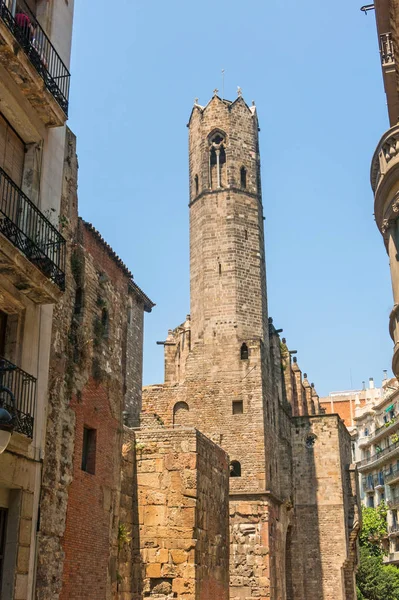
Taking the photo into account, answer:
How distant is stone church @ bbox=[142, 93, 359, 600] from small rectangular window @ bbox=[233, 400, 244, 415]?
0.14 feet

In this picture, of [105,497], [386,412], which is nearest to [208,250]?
[105,497]

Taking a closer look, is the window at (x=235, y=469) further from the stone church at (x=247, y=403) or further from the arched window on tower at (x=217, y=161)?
the arched window on tower at (x=217, y=161)

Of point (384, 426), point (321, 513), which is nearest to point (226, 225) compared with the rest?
point (321, 513)

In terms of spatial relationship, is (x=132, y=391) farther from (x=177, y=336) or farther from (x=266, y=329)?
(x=266, y=329)

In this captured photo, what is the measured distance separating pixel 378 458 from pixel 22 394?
5585 cm

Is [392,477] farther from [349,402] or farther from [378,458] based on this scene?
[349,402]

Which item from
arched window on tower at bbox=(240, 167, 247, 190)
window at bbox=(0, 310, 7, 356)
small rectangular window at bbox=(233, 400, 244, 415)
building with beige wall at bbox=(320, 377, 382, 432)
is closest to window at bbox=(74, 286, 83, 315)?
window at bbox=(0, 310, 7, 356)

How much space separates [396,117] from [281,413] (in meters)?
22.9

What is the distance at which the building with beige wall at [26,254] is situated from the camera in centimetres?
938

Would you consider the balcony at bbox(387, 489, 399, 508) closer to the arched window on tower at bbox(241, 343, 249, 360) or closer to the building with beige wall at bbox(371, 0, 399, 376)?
the arched window on tower at bbox(241, 343, 249, 360)

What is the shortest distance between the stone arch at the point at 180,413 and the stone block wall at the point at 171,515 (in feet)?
43.0

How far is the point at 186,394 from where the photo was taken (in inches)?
1221

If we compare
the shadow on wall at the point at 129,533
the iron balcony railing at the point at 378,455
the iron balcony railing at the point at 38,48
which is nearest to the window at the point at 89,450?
the shadow on wall at the point at 129,533

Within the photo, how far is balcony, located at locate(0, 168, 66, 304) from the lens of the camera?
30.5 ft
